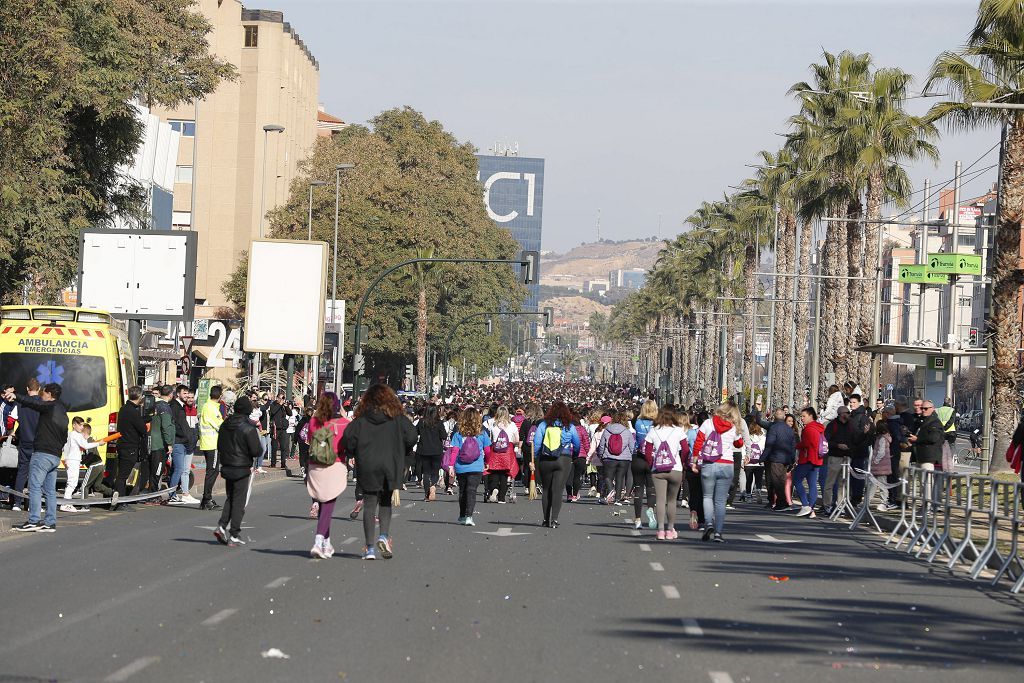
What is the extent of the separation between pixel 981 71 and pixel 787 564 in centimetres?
1878

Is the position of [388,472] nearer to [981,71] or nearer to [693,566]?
[693,566]

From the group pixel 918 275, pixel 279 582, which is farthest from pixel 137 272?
pixel 279 582

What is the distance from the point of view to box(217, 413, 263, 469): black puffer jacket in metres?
18.6

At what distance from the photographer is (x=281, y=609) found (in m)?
12.8

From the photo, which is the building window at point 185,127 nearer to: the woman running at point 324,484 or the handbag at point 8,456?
the handbag at point 8,456

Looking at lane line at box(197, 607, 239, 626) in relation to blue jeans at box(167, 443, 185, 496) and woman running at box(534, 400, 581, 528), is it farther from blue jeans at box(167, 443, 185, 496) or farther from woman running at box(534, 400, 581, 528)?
blue jeans at box(167, 443, 185, 496)

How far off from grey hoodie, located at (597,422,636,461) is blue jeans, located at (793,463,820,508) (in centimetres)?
303

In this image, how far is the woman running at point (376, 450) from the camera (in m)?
17.0

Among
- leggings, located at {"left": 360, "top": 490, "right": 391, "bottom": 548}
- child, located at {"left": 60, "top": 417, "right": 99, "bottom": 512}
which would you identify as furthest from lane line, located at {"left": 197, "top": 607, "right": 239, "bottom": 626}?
child, located at {"left": 60, "top": 417, "right": 99, "bottom": 512}

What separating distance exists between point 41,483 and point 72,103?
41.6 feet

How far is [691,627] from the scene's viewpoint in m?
12.3

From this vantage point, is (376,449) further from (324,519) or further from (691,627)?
(691,627)

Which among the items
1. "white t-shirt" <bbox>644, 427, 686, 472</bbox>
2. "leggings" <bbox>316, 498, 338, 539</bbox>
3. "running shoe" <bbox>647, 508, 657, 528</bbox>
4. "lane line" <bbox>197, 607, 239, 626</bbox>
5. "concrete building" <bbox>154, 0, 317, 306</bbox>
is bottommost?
"running shoe" <bbox>647, 508, 657, 528</bbox>

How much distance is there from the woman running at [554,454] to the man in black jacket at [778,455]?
6532 millimetres
